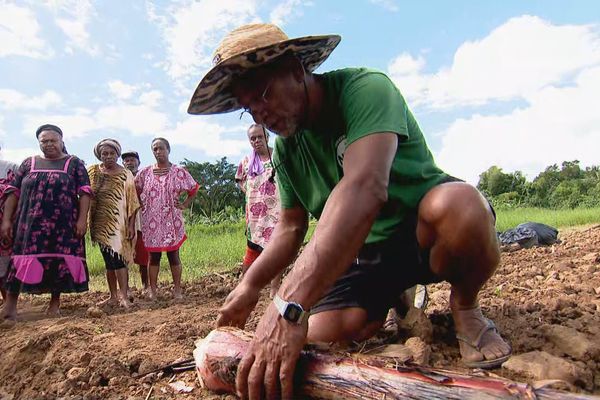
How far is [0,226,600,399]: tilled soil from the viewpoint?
1.77 m

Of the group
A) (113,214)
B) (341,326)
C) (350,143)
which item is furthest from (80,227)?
(350,143)

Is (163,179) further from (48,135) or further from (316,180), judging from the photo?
(316,180)

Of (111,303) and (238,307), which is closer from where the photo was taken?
(238,307)

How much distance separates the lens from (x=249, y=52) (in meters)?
1.53

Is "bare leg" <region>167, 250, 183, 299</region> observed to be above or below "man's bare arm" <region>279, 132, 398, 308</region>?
below

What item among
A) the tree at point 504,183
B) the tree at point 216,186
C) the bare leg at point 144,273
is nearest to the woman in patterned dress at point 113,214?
the bare leg at point 144,273

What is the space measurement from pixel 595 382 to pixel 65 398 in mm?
1834

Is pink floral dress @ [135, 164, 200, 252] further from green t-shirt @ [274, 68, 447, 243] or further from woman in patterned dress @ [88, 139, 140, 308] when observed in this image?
green t-shirt @ [274, 68, 447, 243]

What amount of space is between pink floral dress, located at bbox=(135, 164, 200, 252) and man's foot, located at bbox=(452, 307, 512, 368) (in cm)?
337

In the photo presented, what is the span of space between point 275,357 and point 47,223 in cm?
333

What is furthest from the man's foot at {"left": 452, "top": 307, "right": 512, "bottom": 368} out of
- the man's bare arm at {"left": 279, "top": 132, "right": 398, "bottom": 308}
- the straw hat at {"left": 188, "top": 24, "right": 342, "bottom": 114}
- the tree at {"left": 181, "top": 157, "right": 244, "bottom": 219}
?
the tree at {"left": 181, "top": 157, "right": 244, "bottom": 219}

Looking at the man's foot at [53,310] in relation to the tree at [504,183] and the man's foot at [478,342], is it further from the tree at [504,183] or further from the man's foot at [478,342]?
the tree at [504,183]

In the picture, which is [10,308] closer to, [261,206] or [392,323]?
[261,206]

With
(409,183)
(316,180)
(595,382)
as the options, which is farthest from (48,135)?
(595,382)
